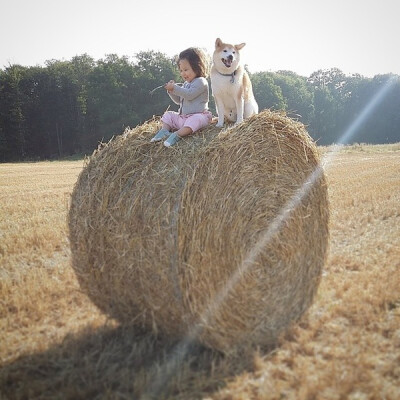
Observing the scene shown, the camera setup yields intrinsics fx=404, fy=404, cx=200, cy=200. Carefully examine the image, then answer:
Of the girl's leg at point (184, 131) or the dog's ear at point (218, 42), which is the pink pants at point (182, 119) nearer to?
the girl's leg at point (184, 131)

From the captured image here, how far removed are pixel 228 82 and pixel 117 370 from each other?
3.00 m

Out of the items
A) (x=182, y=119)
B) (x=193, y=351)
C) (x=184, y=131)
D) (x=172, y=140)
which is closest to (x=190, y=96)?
(x=182, y=119)

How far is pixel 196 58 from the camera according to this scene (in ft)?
14.2

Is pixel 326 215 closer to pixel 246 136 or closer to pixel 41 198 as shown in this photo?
pixel 246 136

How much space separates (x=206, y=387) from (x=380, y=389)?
1202 millimetres

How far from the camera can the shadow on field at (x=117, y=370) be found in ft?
9.21

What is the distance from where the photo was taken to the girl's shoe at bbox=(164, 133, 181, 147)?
386cm

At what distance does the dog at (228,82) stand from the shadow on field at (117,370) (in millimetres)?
2293

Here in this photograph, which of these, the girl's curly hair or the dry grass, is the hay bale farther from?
the girl's curly hair

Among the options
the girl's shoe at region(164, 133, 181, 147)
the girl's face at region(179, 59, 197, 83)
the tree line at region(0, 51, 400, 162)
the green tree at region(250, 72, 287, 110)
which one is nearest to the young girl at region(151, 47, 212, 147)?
the girl's face at region(179, 59, 197, 83)

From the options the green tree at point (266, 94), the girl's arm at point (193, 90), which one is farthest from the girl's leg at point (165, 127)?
the green tree at point (266, 94)

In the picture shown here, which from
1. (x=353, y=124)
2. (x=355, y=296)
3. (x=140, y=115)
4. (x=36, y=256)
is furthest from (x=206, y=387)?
(x=353, y=124)

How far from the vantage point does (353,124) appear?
6372 centimetres

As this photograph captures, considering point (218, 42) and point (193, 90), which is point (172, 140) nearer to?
point (193, 90)
